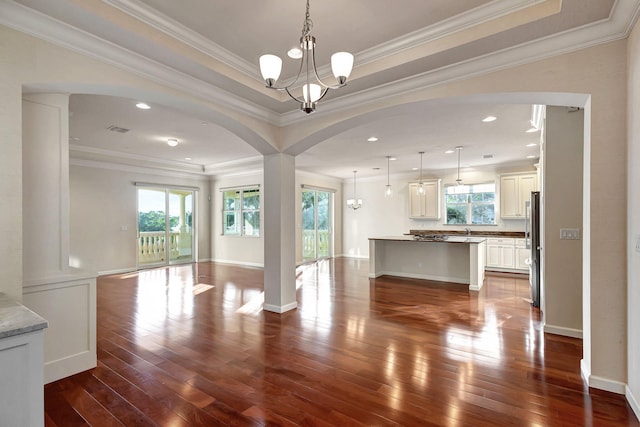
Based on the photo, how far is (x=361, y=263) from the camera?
29.3 ft

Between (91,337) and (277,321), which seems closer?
(91,337)

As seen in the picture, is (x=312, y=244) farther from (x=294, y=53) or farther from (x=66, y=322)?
(x=66, y=322)

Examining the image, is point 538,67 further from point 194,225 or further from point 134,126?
point 194,225

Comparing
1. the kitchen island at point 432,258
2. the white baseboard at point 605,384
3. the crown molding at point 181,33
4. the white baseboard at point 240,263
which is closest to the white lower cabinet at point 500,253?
the kitchen island at point 432,258

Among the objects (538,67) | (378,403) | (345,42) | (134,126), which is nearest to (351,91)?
(345,42)

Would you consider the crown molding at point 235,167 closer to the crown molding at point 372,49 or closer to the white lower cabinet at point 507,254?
the crown molding at point 372,49

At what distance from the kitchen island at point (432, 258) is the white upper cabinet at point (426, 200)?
97.5 inches

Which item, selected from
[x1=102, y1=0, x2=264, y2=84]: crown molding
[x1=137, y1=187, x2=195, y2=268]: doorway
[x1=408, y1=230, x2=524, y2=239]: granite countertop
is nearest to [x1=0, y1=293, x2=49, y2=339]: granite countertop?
[x1=102, y1=0, x2=264, y2=84]: crown molding

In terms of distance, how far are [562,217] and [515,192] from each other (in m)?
4.94

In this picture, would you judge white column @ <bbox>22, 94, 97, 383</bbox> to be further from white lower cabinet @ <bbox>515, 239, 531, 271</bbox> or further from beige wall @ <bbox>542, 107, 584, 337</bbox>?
white lower cabinet @ <bbox>515, 239, 531, 271</bbox>

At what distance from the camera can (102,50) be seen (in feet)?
7.97

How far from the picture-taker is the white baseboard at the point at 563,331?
3.43 m

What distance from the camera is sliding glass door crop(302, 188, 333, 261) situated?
9438 millimetres

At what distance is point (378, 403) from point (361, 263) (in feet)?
22.1
